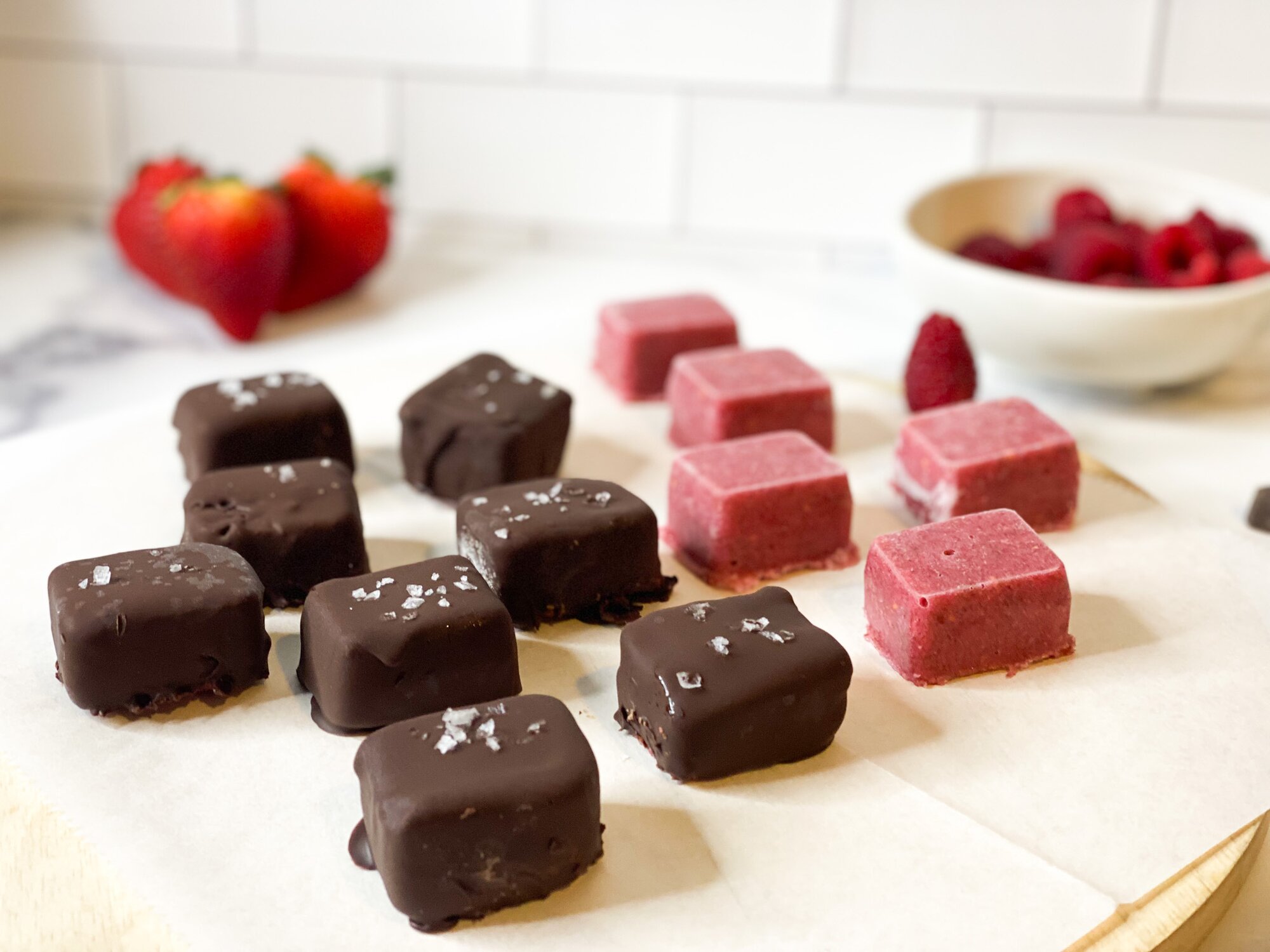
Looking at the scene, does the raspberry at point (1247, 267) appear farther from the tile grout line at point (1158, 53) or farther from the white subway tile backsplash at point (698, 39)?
the white subway tile backsplash at point (698, 39)

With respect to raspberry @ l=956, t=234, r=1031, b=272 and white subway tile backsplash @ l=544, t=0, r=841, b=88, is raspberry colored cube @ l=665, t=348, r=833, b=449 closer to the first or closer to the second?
raspberry @ l=956, t=234, r=1031, b=272

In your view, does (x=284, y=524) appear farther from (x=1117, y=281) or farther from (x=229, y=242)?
(x=1117, y=281)

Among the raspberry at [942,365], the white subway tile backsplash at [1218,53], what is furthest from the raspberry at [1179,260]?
the white subway tile backsplash at [1218,53]

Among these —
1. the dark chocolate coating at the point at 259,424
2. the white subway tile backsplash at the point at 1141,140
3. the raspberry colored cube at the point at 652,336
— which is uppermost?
the white subway tile backsplash at the point at 1141,140

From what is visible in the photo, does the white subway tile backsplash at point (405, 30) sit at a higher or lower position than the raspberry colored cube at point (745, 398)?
higher

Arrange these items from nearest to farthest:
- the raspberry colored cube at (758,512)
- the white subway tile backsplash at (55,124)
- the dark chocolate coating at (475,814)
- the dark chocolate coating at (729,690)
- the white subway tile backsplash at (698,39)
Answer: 1. the dark chocolate coating at (475,814)
2. the dark chocolate coating at (729,690)
3. the raspberry colored cube at (758,512)
4. the white subway tile backsplash at (698,39)
5. the white subway tile backsplash at (55,124)

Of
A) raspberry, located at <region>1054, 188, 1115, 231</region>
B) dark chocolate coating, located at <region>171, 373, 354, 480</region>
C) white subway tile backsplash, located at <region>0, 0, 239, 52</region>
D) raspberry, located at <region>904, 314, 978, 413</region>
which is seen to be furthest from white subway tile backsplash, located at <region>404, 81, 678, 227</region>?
dark chocolate coating, located at <region>171, 373, 354, 480</region>
